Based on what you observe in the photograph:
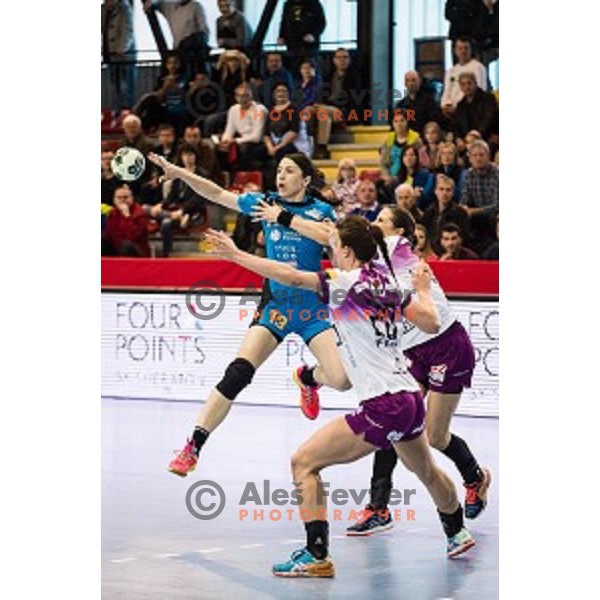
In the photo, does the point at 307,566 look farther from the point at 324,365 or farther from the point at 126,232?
the point at 126,232

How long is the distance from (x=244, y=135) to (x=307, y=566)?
10.9 metres

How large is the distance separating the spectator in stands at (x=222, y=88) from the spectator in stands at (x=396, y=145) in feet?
8.73

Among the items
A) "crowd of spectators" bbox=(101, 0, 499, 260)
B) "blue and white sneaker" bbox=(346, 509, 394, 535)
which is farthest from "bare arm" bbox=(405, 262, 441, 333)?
"crowd of spectators" bbox=(101, 0, 499, 260)

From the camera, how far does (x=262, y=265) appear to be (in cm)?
684

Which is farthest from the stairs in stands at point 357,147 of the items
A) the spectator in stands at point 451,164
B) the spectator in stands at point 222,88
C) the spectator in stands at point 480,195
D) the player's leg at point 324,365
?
the player's leg at point 324,365

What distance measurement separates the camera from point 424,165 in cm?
1555

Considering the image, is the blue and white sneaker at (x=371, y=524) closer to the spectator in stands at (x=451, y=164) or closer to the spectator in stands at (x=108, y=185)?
the spectator in stands at (x=451, y=164)

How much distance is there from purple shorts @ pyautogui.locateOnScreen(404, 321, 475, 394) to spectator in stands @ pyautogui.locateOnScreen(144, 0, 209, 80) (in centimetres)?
1115

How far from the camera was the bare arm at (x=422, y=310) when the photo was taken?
22.7ft

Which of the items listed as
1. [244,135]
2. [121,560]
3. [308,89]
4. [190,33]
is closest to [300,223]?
[121,560]
